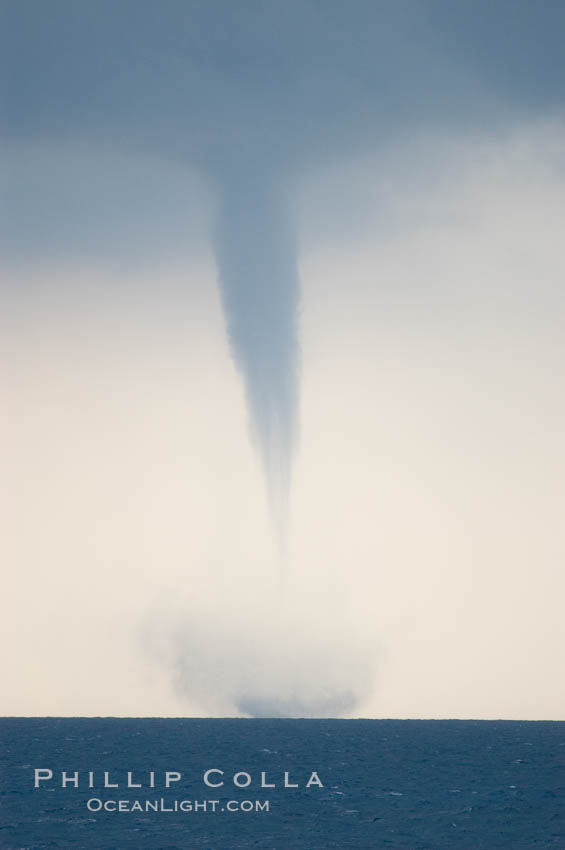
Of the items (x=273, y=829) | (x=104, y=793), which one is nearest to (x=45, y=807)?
(x=104, y=793)

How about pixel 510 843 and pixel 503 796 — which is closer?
pixel 510 843

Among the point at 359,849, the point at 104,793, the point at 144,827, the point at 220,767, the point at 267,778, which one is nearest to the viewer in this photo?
the point at 359,849

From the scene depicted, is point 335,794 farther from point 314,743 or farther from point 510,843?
point 314,743

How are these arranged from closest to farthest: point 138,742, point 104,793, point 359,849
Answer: point 359,849 → point 104,793 → point 138,742

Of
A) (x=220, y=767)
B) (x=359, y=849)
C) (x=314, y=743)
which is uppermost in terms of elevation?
(x=314, y=743)

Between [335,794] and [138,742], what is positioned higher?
[138,742]

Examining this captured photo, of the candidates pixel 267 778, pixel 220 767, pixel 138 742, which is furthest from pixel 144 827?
pixel 138 742
